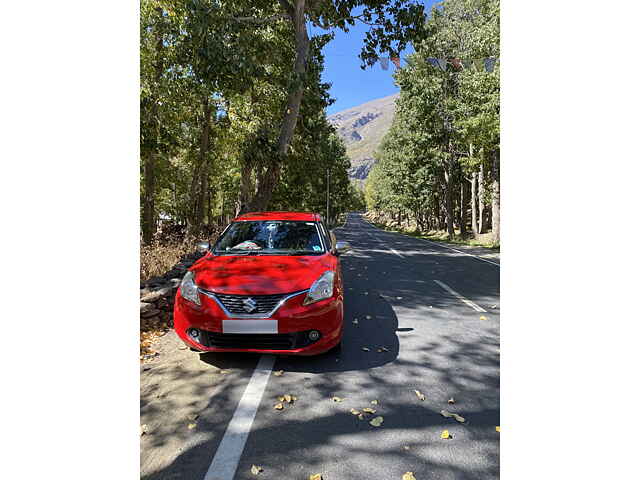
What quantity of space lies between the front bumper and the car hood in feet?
0.61

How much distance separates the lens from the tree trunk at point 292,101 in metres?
10.4

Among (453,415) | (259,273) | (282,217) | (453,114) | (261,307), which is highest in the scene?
(453,114)

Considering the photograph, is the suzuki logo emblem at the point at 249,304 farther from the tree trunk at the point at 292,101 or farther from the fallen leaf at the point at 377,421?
the tree trunk at the point at 292,101

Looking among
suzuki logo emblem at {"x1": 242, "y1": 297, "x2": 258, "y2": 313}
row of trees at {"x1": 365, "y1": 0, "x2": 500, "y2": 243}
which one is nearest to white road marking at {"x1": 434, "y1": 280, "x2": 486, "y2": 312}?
suzuki logo emblem at {"x1": 242, "y1": 297, "x2": 258, "y2": 313}

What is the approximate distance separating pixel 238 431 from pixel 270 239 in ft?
8.82

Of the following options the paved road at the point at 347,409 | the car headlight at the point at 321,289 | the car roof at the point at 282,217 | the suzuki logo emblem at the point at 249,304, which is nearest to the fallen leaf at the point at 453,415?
the paved road at the point at 347,409

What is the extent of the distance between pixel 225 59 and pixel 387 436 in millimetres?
8368

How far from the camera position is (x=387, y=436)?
2.72m

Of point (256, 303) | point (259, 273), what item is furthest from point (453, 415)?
point (259, 273)

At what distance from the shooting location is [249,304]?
370cm

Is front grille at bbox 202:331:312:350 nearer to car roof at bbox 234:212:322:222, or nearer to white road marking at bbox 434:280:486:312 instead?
car roof at bbox 234:212:322:222

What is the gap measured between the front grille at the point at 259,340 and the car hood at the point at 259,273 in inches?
16.1

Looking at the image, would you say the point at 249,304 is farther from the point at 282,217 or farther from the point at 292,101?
the point at 292,101

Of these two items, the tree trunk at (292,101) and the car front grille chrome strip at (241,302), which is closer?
the car front grille chrome strip at (241,302)
